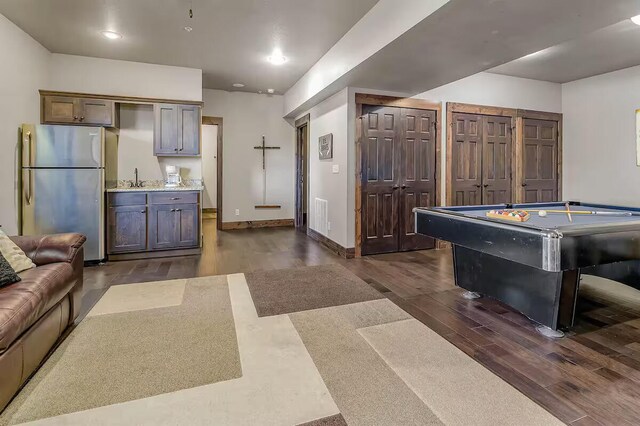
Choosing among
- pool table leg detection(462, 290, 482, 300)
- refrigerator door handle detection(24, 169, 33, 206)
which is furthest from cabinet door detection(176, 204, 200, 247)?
pool table leg detection(462, 290, 482, 300)

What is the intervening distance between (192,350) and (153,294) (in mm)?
1282

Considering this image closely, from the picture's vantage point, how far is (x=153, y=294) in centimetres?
320

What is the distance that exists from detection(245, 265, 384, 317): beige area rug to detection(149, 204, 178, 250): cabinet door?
1588mm

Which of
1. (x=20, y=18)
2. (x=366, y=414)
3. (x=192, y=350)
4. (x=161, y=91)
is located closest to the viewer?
(x=366, y=414)

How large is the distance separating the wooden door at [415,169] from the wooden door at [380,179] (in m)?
0.11

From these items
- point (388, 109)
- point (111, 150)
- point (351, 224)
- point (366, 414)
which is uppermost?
point (388, 109)

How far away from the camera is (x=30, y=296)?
5.90 feet

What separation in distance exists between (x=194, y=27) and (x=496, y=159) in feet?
15.8

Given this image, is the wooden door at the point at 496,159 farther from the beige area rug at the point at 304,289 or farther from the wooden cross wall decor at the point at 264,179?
the wooden cross wall decor at the point at 264,179

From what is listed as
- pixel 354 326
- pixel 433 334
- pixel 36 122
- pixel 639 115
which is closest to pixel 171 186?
pixel 36 122

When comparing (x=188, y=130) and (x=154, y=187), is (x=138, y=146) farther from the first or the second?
(x=188, y=130)

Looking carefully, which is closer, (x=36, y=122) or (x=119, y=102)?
(x=36, y=122)

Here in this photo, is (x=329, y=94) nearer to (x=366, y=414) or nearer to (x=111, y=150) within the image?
(x=111, y=150)

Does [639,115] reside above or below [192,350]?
above
